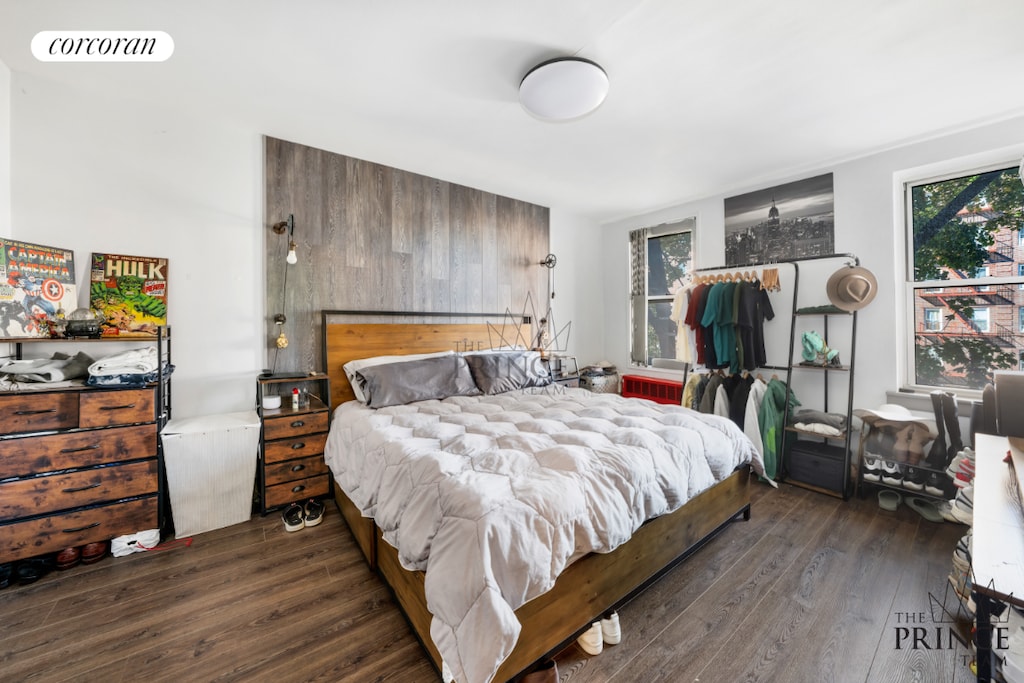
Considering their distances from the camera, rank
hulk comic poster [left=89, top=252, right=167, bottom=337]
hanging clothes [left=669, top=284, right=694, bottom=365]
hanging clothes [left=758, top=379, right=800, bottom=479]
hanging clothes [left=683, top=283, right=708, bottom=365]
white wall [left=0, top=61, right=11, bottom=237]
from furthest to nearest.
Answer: hanging clothes [left=669, top=284, right=694, bottom=365] < hanging clothes [left=683, top=283, right=708, bottom=365] < hanging clothes [left=758, top=379, right=800, bottom=479] < hulk comic poster [left=89, top=252, right=167, bottom=337] < white wall [left=0, top=61, right=11, bottom=237]

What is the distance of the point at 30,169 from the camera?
2.18 metres

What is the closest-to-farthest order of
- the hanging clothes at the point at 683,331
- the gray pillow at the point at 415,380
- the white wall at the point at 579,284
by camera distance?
the gray pillow at the point at 415,380 < the hanging clothes at the point at 683,331 < the white wall at the point at 579,284

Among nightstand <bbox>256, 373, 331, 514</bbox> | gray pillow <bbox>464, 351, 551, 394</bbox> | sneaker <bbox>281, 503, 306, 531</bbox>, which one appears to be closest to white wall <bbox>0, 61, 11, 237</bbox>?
nightstand <bbox>256, 373, 331, 514</bbox>

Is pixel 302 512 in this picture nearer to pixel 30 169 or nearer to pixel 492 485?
pixel 492 485

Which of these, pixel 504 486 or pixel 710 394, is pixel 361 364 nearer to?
pixel 504 486

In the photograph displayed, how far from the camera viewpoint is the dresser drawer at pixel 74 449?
183cm

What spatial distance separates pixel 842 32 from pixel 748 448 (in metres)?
2.11

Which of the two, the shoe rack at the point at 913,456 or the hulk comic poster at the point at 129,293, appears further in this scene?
the shoe rack at the point at 913,456

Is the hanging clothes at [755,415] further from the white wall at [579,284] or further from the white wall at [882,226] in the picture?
the white wall at [579,284]

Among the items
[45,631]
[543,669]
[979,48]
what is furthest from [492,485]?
[979,48]

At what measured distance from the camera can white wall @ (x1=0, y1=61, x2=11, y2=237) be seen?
2.06m

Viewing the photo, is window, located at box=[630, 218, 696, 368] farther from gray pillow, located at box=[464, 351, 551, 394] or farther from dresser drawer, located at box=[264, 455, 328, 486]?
dresser drawer, located at box=[264, 455, 328, 486]

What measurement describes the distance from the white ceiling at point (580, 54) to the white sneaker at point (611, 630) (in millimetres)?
2535

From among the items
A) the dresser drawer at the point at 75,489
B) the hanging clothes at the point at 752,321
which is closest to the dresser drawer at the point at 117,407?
the dresser drawer at the point at 75,489
